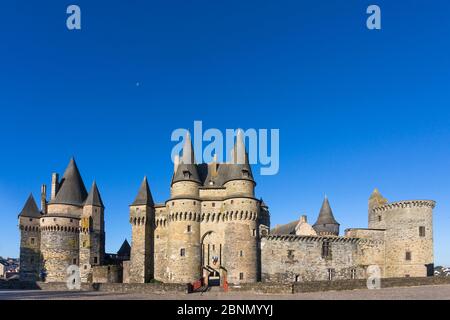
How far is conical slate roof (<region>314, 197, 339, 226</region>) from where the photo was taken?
58.0 metres

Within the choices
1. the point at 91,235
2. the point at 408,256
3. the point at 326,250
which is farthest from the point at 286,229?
the point at 91,235

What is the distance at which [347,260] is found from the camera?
49219 mm

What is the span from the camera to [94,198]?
170 ft

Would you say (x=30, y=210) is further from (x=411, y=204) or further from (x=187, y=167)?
(x=411, y=204)

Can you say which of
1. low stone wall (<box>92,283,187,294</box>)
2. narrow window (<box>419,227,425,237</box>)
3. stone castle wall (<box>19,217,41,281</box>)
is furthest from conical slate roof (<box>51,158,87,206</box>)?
narrow window (<box>419,227,425,237</box>)

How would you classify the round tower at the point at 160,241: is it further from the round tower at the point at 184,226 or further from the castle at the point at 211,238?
the round tower at the point at 184,226

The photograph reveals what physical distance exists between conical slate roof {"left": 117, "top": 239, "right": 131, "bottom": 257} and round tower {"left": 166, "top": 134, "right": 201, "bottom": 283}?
1852cm

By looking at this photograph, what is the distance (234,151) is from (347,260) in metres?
17.6

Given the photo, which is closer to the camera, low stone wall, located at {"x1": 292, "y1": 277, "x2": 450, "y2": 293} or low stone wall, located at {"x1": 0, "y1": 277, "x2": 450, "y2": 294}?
low stone wall, located at {"x1": 0, "y1": 277, "x2": 450, "y2": 294}

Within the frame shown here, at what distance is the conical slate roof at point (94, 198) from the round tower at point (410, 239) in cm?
3287

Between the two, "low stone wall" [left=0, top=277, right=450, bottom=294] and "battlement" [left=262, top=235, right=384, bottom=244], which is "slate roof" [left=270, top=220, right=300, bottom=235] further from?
"low stone wall" [left=0, top=277, right=450, bottom=294]

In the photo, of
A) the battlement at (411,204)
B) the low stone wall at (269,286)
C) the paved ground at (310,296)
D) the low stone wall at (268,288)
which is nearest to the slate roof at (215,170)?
the low stone wall at (269,286)

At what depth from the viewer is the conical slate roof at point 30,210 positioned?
5272cm
